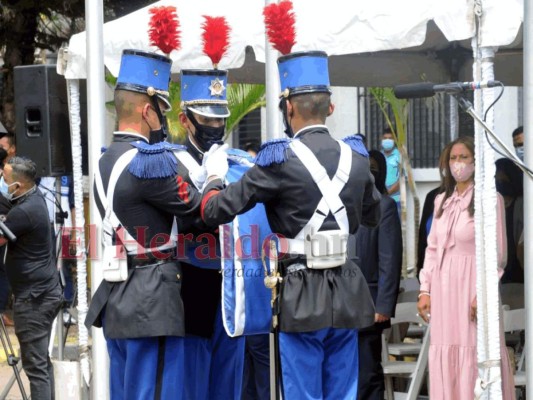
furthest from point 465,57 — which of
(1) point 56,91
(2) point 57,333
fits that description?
(2) point 57,333

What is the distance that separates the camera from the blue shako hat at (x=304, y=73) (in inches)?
240

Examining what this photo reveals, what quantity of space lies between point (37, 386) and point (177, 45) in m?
3.79

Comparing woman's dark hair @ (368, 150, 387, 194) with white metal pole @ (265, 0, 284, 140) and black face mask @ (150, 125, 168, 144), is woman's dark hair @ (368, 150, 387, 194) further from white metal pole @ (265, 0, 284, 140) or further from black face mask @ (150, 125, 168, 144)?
black face mask @ (150, 125, 168, 144)

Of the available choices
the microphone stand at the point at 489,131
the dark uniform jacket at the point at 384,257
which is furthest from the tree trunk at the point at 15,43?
the microphone stand at the point at 489,131

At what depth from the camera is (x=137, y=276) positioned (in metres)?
6.23

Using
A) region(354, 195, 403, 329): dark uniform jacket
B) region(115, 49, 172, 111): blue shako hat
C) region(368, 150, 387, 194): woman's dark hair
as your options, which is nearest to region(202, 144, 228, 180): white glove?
region(115, 49, 172, 111): blue shako hat

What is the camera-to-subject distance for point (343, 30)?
739 centimetres

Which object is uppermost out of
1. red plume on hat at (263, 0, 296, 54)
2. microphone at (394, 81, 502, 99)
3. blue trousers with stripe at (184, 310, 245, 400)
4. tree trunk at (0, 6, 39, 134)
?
tree trunk at (0, 6, 39, 134)

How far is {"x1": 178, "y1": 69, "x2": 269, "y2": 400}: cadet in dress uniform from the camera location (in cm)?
640

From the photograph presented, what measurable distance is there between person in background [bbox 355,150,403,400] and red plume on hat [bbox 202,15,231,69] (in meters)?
2.04

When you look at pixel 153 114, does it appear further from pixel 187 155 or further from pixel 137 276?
pixel 137 276

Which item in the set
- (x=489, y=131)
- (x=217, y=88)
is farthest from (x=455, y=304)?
(x=489, y=131)

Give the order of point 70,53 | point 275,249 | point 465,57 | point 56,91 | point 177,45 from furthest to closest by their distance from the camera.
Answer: point 465,57 < point 56,91 < point 70,53 < point 177,45 < point 275,249

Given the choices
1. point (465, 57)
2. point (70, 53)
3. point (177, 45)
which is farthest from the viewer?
point (465, 57)
